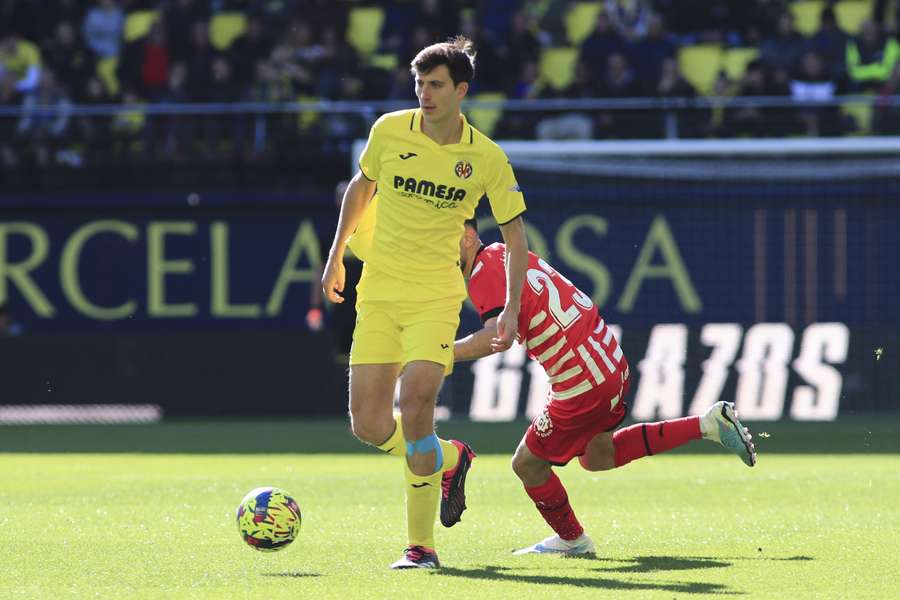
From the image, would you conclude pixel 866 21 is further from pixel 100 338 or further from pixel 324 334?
pixel 100 338

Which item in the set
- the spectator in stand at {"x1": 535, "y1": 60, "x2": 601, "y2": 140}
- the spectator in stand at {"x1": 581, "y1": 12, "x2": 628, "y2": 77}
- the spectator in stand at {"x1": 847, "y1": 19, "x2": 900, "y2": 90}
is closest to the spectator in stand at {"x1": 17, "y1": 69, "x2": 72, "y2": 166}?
the spectator in stand at {"x1": 535, "y1": 60, "x2": 601, "y2": 140}

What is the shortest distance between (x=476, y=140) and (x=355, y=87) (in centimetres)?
1162

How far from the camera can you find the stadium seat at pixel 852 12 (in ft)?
63.0

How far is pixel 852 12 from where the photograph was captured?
1933 cm

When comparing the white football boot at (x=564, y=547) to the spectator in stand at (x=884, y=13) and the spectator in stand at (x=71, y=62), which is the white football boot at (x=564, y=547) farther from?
the spectator in stand at (x=71, y=62)

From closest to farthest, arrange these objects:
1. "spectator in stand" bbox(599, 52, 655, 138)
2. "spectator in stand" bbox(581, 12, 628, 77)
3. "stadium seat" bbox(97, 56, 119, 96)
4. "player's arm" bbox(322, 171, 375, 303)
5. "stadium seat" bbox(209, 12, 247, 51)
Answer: "player's arm" bbox(322, 171, 375, 303), "spectator in stand" bbox(599, 52, 655, 138), "spectator in stand" bbox(581, 12, 628, 77), "stadium seat" bbox(97, 56, 119, 96), "stadium seat" bbox(209, 12, 247, 51)

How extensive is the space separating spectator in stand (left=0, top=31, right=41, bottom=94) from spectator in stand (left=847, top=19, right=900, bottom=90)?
30.4 ft

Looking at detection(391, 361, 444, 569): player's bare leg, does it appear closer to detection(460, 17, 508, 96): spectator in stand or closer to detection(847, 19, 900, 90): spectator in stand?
detection(460, 17, 508, 96): spectator in stand

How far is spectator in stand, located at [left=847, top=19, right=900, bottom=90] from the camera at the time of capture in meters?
18.0

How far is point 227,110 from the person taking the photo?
1792 centimetres

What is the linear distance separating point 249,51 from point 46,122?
246cm

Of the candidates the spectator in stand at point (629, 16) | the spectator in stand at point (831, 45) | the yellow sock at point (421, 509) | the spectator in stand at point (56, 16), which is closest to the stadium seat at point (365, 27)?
the spectator in stand at point (629, 16)

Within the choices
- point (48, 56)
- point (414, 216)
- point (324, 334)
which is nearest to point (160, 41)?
point (48, 56)

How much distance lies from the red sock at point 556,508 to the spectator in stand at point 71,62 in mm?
13062
